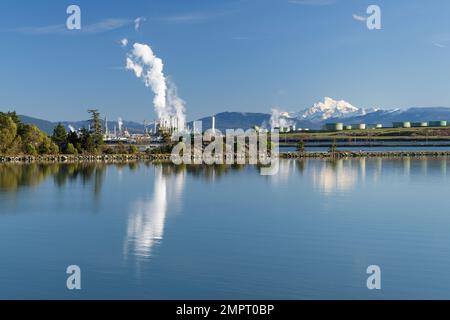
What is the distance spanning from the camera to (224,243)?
1784 cm

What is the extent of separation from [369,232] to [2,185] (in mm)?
24178

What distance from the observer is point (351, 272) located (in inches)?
566

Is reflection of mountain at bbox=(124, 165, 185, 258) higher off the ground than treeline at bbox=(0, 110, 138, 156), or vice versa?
treeline at bbox=(0, 110, 138, 156)

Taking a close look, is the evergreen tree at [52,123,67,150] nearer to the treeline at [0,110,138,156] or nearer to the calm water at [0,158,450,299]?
the treeline at [0,110,138,156]

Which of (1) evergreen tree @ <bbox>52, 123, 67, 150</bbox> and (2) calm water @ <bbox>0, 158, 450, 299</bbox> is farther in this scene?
(1) evergreen tree @ <bbox>52, 123, 67, 150</bbox>

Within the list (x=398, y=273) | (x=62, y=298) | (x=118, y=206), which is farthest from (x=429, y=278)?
(x=118, y=206)

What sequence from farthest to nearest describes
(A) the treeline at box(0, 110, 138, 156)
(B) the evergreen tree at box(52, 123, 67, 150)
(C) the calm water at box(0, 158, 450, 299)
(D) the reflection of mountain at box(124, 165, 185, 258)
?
(B) the evergreen tree at box(52, 123, 67, 150) < (A) the treeline at box(0, 110, 138, 156) < (D) the reflection of mountain at box(124, 165, 185, 258) < (C) the calm water at box(0, 158, 450, 299)

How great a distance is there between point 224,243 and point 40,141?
61265 millimetres

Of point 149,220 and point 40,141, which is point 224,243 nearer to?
point 149,220

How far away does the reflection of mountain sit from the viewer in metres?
17.2

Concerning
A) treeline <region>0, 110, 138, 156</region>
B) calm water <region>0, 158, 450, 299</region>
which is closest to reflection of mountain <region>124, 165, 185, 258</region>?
calm water <region>0, 158, 450, 299</region>

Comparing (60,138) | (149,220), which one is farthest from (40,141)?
(149,220)

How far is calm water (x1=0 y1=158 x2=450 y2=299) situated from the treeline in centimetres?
4033
